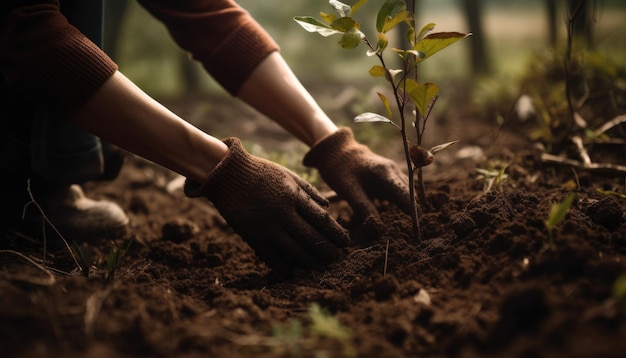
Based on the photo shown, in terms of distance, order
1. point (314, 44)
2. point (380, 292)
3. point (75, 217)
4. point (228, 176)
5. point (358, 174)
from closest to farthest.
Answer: point (380, 292) < point (228, 176) < point (358, 174) < point (75, 217) < point (314, 44)

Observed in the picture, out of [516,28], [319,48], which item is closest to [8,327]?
[319,48]

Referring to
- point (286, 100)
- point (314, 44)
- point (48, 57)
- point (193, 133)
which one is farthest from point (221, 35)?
point (314, 44)

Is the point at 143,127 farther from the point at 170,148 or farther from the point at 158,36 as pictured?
the point at 158,36

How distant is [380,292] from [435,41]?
2.50ft

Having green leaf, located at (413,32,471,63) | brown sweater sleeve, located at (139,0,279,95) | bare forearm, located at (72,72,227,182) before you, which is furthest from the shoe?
green leaf, located at (413,32,471,63)

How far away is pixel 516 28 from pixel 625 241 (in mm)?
8120

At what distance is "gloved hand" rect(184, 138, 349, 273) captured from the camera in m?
1.70

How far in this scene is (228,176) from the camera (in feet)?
5.58

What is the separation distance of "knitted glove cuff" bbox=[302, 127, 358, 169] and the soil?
11.0 inches

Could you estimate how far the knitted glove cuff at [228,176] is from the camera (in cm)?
169

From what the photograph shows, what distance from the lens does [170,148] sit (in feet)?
5.62

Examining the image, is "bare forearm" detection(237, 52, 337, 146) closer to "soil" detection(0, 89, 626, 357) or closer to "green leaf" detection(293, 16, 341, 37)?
"soil" detection(0, 89, 626, 357)

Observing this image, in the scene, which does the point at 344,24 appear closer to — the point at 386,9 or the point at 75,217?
the point at 386,9

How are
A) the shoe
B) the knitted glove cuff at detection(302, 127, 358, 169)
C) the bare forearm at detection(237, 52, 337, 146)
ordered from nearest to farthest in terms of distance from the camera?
1. the knitted glove cuff at detection(302, 127, 358, 169)
2. the bare forearm at detection(237, 52, 337, 146)
3. the shoe
